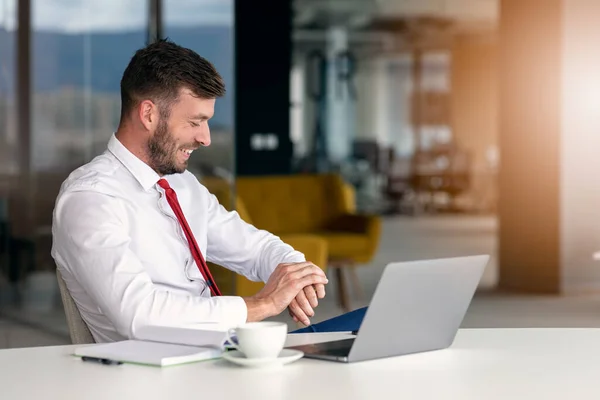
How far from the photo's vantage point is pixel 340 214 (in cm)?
886

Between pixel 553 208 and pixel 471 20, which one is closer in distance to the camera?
pixel 553 208

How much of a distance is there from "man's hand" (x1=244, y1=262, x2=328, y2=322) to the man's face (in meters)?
0.45

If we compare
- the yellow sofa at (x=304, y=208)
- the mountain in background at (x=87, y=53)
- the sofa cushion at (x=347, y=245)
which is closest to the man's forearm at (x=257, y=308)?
the mountain in background at (x=87, y=53)


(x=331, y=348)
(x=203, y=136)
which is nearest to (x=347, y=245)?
(x=203, y=136)

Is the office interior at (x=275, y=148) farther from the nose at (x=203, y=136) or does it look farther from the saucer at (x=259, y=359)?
the saucer at (x=259, y=359)

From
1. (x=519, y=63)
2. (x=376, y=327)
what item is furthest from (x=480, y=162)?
(x=376, y=327)

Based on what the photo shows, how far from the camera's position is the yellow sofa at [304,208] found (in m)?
8.57

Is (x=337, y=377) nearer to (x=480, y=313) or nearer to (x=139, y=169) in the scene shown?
(x=139, y=169)

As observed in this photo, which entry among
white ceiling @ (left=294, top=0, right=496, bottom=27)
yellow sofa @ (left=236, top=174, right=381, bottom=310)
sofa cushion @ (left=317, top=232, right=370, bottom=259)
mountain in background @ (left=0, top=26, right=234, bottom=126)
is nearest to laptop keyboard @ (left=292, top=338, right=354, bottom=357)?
mountain in background @ (left=0, top=26, right=234, bottom=126)

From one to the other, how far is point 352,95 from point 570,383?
48.1 feet

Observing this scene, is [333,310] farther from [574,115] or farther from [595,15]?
[595,15]

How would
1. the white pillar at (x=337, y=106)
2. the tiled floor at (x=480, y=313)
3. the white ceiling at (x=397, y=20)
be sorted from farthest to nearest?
the white pillar at (x=337, y=106) → the white ceiling at (x=397, y=20) → the tiled floor at (x=480, y=313)

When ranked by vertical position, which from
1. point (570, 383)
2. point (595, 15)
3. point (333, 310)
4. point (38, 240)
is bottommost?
point (333, 310)

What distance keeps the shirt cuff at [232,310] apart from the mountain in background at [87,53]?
16.0 feet
